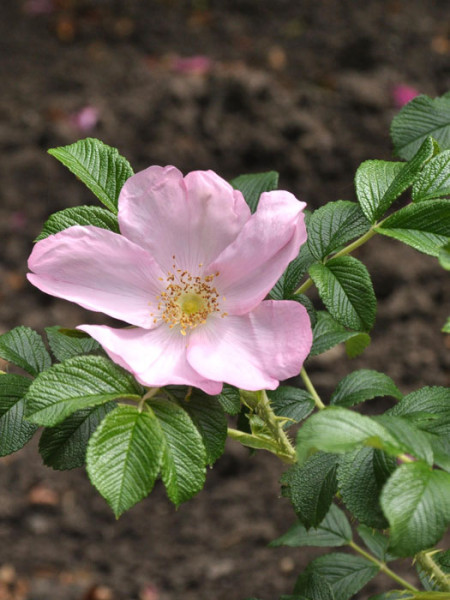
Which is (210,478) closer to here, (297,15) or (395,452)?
(395,452)

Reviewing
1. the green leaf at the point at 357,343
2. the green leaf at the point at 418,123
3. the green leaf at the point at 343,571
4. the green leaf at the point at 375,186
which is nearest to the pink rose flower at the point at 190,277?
the green leaf at the point at 375,186

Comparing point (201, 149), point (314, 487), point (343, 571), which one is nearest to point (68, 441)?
point (314, 487)

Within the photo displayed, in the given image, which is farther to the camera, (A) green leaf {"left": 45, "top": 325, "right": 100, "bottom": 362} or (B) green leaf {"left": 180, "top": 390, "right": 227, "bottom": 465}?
(A) green leaf {"left": 45, "top": 325, "right": 100, "bottom": 362}

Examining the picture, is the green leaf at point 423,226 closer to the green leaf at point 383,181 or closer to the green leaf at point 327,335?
the green leaf at point 383,181

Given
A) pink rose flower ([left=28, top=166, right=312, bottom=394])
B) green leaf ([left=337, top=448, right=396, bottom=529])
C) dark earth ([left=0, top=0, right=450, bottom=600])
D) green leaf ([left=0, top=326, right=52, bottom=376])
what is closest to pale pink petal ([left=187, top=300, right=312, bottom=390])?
pink rose flower ([left=28, top=166, right=312, bottom=394])

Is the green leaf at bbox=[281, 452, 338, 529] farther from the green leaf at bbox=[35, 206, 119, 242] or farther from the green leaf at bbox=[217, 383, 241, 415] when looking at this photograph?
the green leaf at bbox=[35, 206, 119, 242]

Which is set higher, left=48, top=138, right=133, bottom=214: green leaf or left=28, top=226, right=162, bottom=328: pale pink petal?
left=48, top=138, right=133, bottom=214: green leaf

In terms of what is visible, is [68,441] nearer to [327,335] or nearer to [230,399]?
[230,399]
